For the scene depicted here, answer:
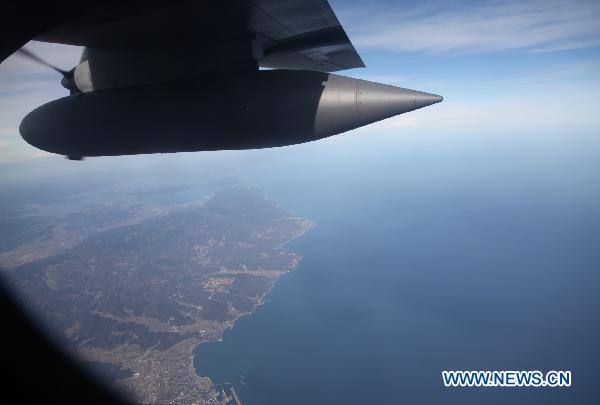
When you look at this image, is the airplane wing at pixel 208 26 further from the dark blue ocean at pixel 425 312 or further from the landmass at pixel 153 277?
the dark blue ocean at pixel 425 312

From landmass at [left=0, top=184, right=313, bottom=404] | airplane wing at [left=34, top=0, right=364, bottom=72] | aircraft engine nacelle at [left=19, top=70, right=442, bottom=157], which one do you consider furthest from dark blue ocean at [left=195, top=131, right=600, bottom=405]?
airplane wing at [left=34, top=0, right=364, bottom=72]

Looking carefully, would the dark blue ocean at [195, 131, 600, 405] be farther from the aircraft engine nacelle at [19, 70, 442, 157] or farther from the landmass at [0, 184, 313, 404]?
the aircraft engine nacelle at [19, 70, 442, 157]

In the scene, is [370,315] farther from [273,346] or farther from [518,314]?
[518,314]

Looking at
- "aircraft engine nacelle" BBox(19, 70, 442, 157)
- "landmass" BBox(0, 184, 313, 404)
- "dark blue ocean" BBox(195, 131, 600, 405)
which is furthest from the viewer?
"landmass" BBox(0, 184, 313, 404)

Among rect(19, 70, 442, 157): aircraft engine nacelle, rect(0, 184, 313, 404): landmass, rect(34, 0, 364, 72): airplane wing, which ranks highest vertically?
rect(34, 0, 364, 72): airplane wing

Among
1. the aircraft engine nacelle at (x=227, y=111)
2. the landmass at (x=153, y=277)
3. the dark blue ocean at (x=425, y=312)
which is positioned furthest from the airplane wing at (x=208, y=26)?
the dark blue ocean at (x=425, y=312)

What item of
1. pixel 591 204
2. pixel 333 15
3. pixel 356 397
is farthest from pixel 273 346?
pixel 591 204
